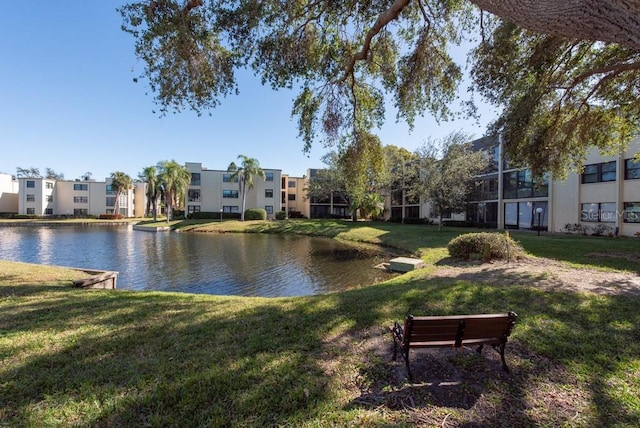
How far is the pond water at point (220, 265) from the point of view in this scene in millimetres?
11250

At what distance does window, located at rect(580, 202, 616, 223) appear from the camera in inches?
766

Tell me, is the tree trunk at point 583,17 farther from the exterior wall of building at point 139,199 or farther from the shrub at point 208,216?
the exterior wall of building at point 139,199

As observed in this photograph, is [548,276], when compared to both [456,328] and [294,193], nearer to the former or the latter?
[456,328]

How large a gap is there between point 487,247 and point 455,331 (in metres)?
9.21

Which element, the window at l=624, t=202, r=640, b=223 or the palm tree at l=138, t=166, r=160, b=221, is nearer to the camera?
the window at l=624, t=202, r=640, b=223

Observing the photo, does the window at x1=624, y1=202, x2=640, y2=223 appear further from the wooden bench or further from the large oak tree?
the wooden bench

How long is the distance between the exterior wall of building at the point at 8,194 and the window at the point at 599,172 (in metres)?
87.2

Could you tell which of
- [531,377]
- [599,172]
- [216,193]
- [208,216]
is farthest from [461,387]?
[216,193]

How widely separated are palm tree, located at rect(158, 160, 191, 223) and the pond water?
2151 centimetres

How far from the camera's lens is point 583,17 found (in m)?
3.50

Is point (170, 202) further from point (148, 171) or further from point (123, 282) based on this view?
point (123, 282)

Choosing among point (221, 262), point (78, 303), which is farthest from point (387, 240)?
point (78, 303)

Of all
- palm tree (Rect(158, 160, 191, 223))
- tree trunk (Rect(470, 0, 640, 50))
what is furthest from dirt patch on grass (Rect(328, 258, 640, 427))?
palm tree (Rect(158, 160, 191, 223))

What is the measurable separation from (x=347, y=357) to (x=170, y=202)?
4610cm
